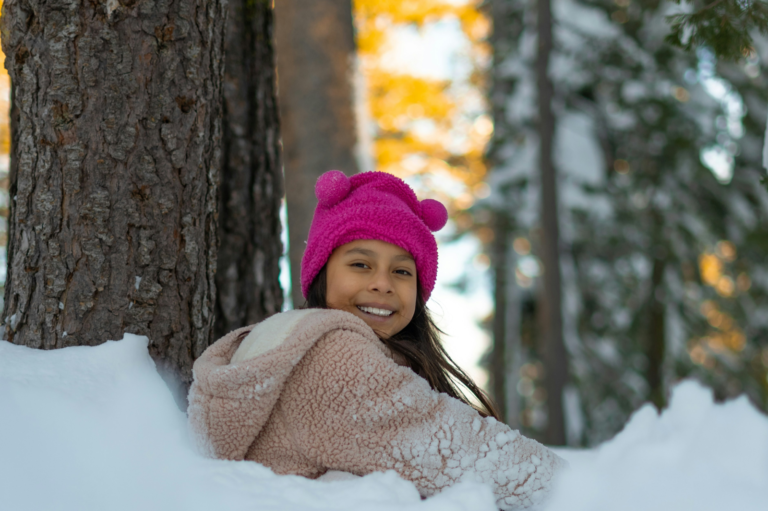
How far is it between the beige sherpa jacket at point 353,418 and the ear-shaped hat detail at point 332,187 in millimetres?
601

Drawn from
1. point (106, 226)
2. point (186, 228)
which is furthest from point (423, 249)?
point (106, 226)

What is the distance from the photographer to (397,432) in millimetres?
1612

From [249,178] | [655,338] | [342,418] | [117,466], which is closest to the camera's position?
[117,466]

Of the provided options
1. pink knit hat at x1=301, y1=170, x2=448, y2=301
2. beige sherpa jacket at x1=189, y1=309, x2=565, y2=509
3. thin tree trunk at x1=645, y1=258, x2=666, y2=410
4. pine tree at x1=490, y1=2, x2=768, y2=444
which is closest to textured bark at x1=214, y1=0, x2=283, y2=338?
pink knit hat at x1=301, y1=170, x2=448, y2=301

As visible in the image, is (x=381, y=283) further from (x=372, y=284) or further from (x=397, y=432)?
(x=397, y=432)

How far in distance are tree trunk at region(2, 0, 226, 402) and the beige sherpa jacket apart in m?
0.48

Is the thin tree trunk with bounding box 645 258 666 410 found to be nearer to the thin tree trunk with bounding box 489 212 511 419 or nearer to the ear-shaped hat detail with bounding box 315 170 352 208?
the thin tree trunk with bounding box 489 212 511 419

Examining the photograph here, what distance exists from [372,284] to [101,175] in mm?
905

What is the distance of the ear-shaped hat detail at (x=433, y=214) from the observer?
2.36m

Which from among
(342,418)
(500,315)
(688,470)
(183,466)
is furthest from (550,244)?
(183,466)

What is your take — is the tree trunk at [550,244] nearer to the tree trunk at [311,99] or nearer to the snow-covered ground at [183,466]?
the tree trunk at [311,99]

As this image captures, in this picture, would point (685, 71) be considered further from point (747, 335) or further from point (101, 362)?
point (101, 362)

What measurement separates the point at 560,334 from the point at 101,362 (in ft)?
20.6

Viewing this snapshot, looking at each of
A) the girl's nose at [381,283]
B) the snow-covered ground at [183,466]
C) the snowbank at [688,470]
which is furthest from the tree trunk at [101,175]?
the snowbank at [688,470]
